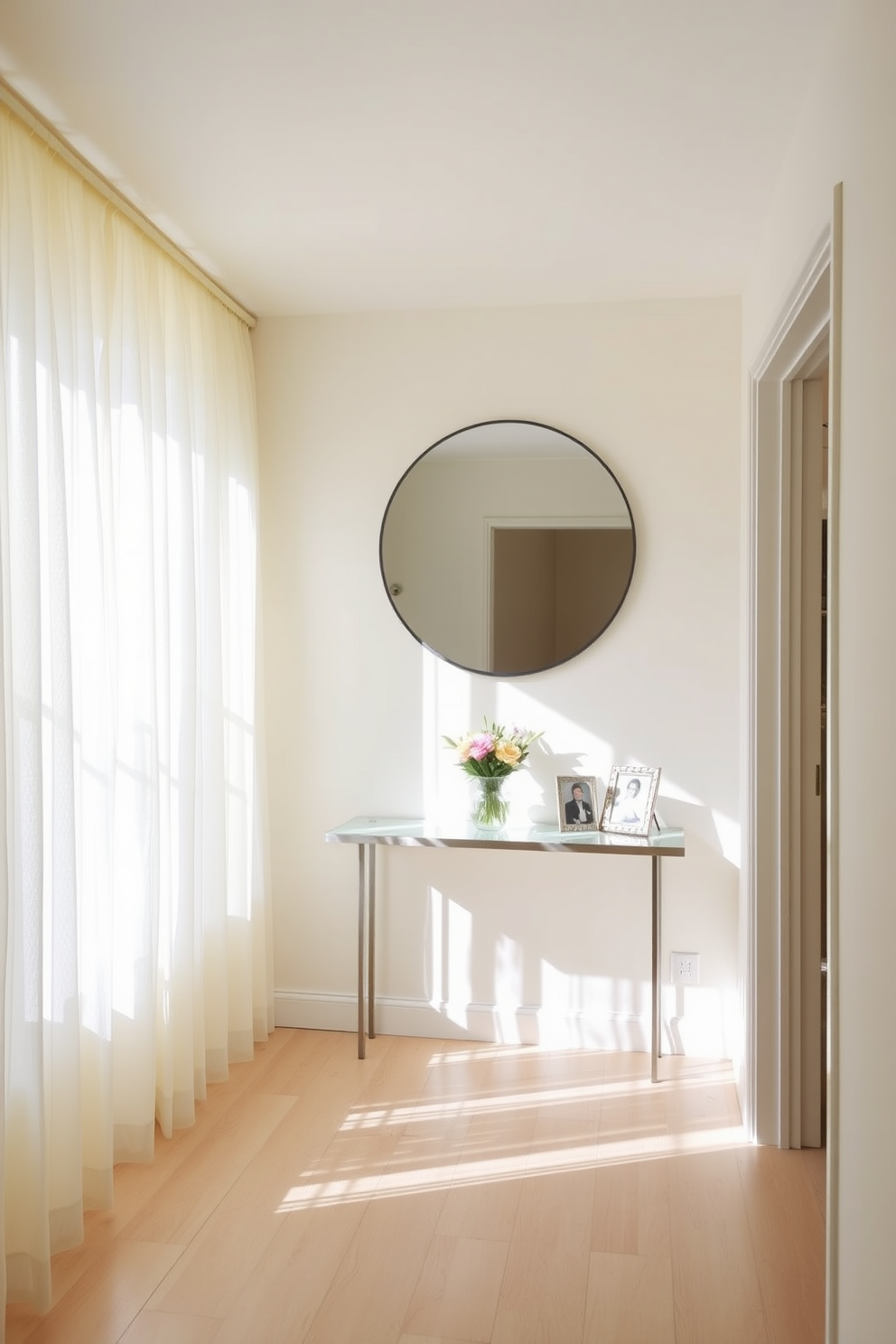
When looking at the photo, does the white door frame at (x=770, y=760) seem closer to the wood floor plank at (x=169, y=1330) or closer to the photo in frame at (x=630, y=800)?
the photo in frame at (x=630, y=800)

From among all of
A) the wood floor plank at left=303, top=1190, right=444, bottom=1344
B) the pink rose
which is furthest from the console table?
the wood floor plank at left=303, top=1190, right=444, bottom=1344

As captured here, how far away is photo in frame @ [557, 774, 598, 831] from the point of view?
3.30m

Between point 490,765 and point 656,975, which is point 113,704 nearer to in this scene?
point 490,765

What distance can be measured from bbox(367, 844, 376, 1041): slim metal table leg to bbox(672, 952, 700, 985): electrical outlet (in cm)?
105

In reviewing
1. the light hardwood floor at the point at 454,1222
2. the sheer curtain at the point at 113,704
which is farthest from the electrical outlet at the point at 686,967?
the sheer curtain at the point at 113,704

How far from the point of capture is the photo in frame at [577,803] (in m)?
3.30

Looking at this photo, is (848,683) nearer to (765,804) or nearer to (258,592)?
(765,804)

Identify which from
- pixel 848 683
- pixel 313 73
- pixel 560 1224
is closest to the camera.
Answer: pixel 848 683

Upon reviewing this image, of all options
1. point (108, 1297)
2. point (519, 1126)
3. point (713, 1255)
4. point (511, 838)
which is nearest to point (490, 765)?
point (511, 838)

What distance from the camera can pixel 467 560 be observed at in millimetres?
3520

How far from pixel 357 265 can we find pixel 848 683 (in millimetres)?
2194

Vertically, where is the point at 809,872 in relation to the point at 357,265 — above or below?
below

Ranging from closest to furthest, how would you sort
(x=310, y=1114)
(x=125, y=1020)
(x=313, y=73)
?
(x=313, y=73) < (x=125, y=1020) < (x=310, y=1114)

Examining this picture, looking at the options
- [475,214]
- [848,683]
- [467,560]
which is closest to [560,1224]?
[848,683]
